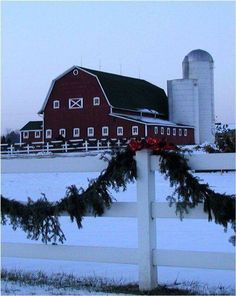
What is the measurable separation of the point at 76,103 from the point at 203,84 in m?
14.6

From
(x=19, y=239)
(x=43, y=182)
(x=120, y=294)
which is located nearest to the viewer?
(x=120, y=294)

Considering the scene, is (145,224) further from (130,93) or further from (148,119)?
(130,93)

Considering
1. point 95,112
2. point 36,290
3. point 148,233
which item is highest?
point 95,112

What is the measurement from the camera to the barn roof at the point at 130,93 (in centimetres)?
5266

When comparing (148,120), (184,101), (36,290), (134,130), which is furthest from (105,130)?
(36,290)

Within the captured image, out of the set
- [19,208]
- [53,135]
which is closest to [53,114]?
[53,135]

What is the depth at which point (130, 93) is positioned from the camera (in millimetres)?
56250

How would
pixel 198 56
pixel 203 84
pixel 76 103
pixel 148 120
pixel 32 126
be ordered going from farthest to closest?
1. pixel 198 56
2. pixel 203 84
3. pixel 32 126
4. pixel 148 120
5. pixel 76 103

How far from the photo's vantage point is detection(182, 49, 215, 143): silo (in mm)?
59094

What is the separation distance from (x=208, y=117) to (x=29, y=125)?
18.9 meters

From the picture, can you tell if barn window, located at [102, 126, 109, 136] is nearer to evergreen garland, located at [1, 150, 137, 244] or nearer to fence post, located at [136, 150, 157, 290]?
evergreen garland, located at [1, 150, 137, 244]

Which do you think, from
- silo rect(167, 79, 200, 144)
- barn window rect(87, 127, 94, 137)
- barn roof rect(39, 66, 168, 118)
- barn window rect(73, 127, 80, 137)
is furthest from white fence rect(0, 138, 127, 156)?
silo rect(167, 79, 200, 144)

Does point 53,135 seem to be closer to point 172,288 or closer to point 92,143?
point 92,143

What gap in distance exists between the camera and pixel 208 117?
196ft
